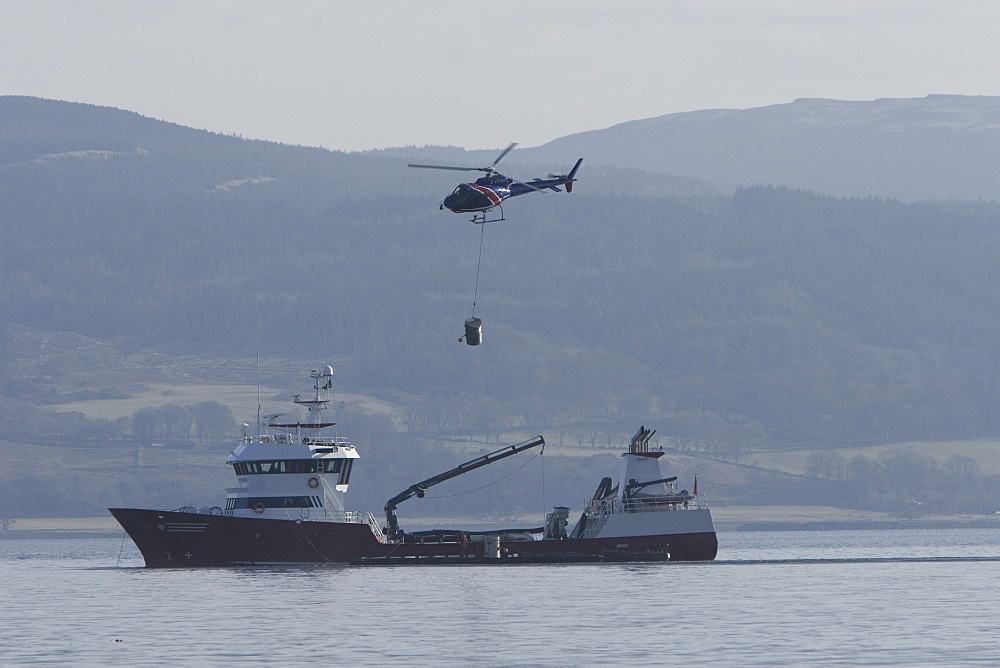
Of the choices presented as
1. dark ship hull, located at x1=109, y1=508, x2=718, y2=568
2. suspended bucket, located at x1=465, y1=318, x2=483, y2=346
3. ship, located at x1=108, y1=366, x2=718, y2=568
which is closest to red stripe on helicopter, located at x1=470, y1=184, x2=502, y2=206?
suspended bucket, located at x1=465, y1=318, x2=483, y2=346

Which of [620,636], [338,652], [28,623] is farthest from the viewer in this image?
[28,623]

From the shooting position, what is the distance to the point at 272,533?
105062mm

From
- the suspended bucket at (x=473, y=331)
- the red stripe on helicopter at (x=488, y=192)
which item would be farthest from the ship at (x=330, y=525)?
the red stripe on helicopter at (x=488, y=192)

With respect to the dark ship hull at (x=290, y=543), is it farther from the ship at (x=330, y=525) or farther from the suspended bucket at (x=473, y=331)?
the suspended bucket at (x=473, y=331)

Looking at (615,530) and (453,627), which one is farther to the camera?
(615,530)

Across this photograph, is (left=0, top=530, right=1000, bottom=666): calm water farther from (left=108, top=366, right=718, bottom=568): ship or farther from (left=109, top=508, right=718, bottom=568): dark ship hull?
(left=108, top=366, right=718, bottom=568): ship

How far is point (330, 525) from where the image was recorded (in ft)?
347

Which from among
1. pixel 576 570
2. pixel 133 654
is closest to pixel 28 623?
pixel 133 654

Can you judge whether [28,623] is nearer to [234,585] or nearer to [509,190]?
[234,585]

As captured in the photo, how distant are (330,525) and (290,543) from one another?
2586 mm

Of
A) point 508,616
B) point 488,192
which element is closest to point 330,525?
point 488,192

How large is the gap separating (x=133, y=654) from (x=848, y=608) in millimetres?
33323

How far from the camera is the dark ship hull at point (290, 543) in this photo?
345 ft

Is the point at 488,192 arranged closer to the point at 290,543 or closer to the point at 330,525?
the point at 330,525
